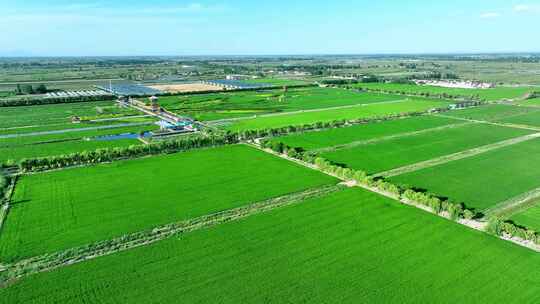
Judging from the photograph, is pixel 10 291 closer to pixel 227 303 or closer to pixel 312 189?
pixel 227 303

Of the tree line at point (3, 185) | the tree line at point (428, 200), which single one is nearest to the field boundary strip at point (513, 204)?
the tree line at point (428, 200)

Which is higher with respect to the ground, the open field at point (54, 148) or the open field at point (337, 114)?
the open field at point (337, 114)

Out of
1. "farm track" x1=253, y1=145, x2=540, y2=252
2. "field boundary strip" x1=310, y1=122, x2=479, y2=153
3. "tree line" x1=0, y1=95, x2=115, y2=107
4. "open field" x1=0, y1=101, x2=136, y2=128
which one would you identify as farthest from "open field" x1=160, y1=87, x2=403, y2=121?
"farm track" x1=253, y1=145, x2=540, y2=252

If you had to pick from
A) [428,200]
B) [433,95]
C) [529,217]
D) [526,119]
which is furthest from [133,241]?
[433,95]

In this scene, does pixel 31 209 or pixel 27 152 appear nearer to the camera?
pixel 31 209

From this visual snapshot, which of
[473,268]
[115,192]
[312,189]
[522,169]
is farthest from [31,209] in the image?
[522,169]

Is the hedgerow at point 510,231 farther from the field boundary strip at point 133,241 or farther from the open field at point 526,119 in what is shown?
the open field at point 526,119

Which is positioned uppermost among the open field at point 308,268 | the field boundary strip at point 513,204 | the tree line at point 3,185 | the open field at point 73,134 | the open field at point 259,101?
the open field at point 259,101
